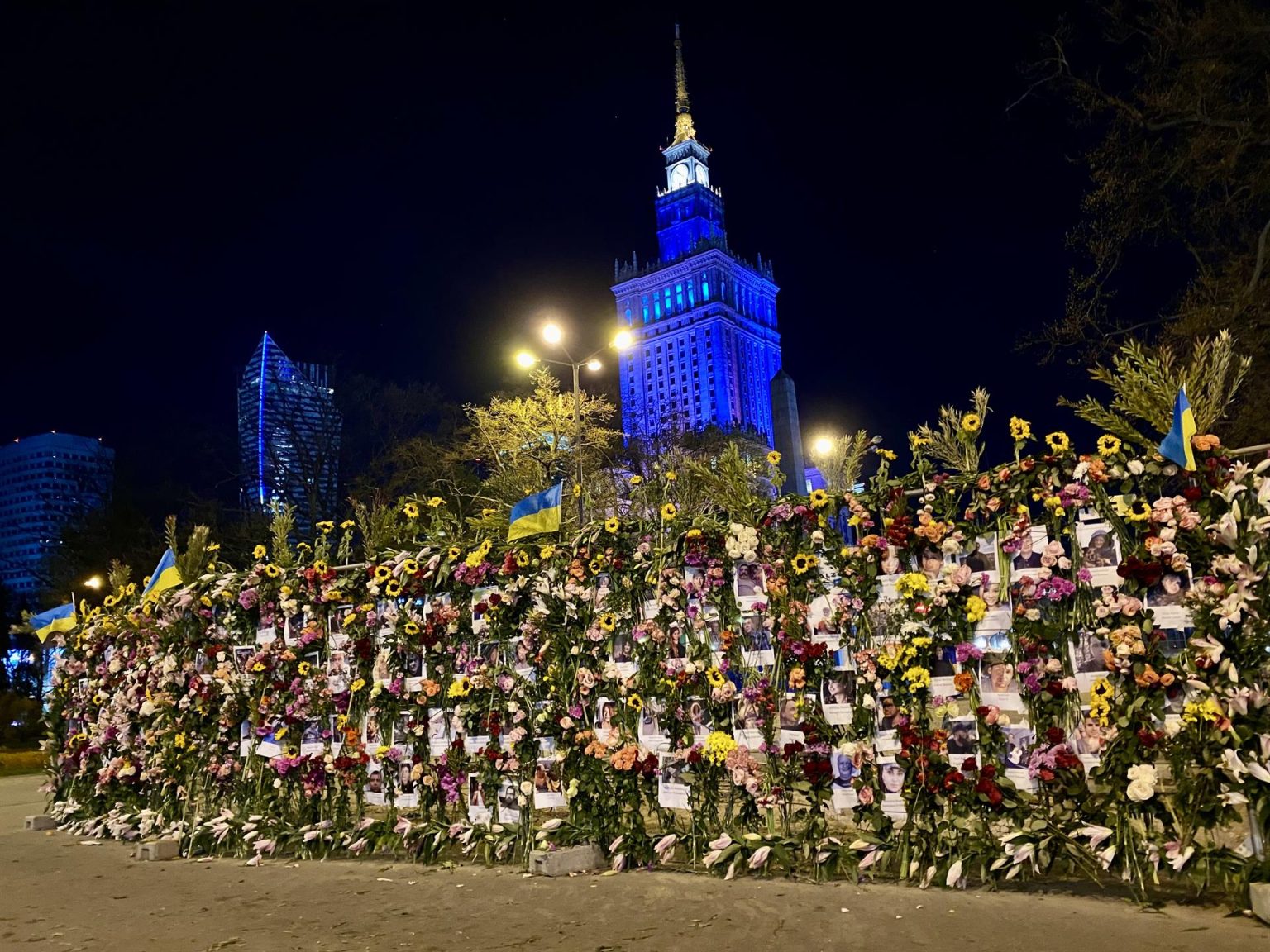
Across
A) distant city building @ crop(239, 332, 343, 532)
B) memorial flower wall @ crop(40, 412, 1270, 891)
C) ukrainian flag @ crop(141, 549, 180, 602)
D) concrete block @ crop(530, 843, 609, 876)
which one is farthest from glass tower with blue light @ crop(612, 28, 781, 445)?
concrete block @ crop(530, 843, 609, 876)

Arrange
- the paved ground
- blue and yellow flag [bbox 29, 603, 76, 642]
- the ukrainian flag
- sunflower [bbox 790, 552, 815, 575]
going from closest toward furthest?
the paved ground < sunflower [bbox 790, 552, 815, 575] < the ukrainian flag < blue and yellow flag [bbox 29, 603, 76, 642]

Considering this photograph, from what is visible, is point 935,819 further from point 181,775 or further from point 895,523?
point 181,775

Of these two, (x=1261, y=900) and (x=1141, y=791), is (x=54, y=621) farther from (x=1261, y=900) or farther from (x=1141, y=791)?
(x=1261, y=900)

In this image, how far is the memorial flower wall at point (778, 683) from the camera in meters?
4.87

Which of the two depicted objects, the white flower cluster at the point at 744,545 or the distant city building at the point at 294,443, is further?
the distant city building at the point at 294,443

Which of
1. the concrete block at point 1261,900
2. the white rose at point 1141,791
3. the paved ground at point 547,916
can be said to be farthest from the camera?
the white rose at point 1141,791

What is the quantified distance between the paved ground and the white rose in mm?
525

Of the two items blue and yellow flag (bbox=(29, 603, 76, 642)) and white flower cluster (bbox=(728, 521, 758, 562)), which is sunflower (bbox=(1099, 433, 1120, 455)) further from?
blue and yellow flag (bbox=(29, 603, 76, 642))

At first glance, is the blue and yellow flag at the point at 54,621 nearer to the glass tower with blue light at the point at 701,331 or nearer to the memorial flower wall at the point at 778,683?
the memorial flower wall at the point at 778,683

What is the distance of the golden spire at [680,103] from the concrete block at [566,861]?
370 ft

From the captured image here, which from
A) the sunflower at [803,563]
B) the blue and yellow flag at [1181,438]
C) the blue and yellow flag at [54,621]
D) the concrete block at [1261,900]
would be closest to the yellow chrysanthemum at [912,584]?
the sunflower at [803,563]

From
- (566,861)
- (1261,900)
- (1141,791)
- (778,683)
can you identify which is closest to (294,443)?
(566,861)

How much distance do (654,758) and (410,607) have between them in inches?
96.3

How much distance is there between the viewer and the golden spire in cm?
11175
